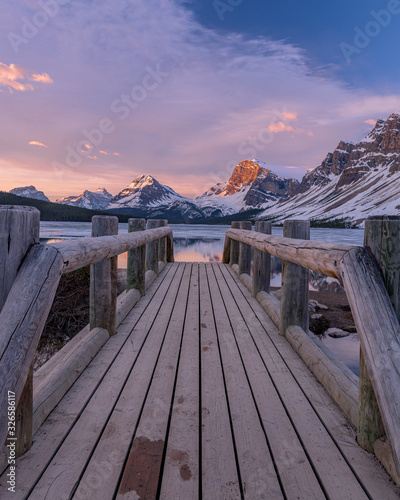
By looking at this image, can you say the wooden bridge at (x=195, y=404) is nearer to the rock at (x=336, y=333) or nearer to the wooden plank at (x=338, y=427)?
the wooden plank at (x=338, y=427)

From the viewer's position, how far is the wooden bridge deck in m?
1.58

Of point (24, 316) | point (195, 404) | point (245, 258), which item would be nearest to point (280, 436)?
point (195, 404)

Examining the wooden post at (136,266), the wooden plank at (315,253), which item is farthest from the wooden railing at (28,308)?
the wooden post at (136,266)

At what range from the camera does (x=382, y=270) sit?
1.70 meters

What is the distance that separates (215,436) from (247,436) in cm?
18

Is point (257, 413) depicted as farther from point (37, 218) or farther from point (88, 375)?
point (37, 218)

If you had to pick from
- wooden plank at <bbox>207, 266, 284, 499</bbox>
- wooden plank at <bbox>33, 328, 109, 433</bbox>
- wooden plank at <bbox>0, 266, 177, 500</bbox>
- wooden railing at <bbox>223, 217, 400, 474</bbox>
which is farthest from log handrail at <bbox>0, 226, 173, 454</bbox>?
wooden railing at <bbox>223, 217, 400, 474</bbox>

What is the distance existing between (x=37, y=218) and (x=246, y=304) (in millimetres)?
3882

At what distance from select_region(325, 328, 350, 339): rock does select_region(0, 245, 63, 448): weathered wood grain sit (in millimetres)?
6856

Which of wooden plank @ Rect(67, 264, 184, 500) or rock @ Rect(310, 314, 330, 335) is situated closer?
wooden plank @ Rect(67, 264, 184, 500)

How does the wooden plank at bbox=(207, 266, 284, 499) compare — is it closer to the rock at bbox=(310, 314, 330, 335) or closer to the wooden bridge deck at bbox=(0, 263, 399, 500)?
the wooden bridge deck at bbox=(0, 263, 399, 500)

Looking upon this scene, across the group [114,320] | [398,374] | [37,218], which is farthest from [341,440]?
[114,320]

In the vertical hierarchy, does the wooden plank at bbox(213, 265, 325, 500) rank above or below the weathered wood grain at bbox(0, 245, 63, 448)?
below

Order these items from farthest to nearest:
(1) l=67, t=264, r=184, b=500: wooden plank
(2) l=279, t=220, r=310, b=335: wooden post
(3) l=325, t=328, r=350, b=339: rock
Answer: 1. (3) l=325, t=328, r=350, b=339: rock
2. (2) l=279, t=220, r=310, b=335: wooden post
3. (1) l=67, t=264, r=184, b=500: wooden plank
